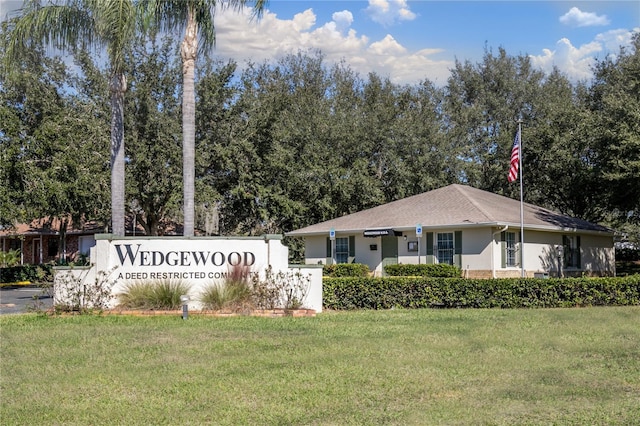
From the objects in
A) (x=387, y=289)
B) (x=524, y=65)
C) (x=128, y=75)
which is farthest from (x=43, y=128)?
(x=524, y=65)

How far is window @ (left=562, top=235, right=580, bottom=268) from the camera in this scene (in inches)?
1122

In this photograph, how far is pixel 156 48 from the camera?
104 ft

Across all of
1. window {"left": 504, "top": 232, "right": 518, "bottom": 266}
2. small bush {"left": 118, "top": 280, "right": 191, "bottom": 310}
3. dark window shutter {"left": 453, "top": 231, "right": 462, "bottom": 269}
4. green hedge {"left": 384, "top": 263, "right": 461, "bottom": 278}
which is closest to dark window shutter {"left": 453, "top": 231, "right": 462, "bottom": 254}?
dark window shutter {"left": 453, "top": 231, "right": 462, "bottom": 269}

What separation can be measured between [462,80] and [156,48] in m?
21.6

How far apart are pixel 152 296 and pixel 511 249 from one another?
15920 millimetres

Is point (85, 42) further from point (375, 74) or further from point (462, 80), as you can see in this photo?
point (462, 80)

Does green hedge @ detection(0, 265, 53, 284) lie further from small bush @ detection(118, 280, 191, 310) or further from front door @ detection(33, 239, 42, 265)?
small bush @ detection(118, 280, 191, 310)

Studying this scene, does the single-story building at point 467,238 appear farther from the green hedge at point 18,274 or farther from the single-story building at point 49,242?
the single-story building at point 49,242

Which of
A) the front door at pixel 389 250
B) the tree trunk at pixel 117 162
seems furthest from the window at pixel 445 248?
the tree trunk at pixel 117 162

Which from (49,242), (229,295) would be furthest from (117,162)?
(49,242)

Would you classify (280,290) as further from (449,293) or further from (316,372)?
(316,372)

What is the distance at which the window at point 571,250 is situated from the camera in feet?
93.5

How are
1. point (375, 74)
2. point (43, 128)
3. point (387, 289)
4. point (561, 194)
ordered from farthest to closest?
point (375, 74), point (561, 194), point (43, 128), point (387, 289)

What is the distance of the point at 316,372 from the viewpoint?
8.27 m
